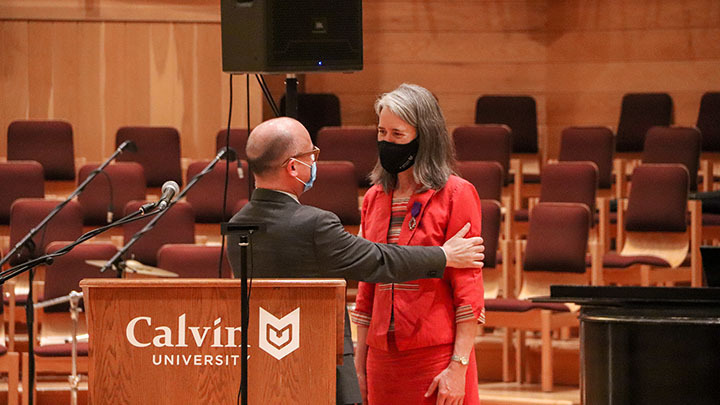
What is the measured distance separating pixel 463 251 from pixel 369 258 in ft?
0.38

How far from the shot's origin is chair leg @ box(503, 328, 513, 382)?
2.71m

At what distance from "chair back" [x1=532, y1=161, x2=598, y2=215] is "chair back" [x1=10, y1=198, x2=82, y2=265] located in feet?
4.65

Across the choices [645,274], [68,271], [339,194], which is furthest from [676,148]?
[68,271]

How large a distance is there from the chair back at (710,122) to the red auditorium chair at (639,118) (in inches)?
5.4

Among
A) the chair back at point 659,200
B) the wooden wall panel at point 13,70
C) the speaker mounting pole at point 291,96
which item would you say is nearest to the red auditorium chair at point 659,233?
the chair back at point 659,200

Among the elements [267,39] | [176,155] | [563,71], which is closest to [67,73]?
[176,155]

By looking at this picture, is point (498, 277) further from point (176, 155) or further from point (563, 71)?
point (563, 71)

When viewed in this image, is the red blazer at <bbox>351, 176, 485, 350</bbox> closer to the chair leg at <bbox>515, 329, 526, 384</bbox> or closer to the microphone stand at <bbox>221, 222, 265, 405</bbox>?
the microphone stand at <bbox>221, 222, 265, 405</bbox>

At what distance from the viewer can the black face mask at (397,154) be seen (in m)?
1.26

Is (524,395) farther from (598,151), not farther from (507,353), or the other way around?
(598,151)

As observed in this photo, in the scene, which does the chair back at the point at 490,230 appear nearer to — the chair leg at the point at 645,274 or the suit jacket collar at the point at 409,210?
the chair leg at the point at 645,274

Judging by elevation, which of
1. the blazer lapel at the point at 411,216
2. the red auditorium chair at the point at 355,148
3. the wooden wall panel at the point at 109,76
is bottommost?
the blazer lapel at the point at 411,216

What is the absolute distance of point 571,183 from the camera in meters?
3.10

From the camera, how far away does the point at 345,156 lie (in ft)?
11.0
